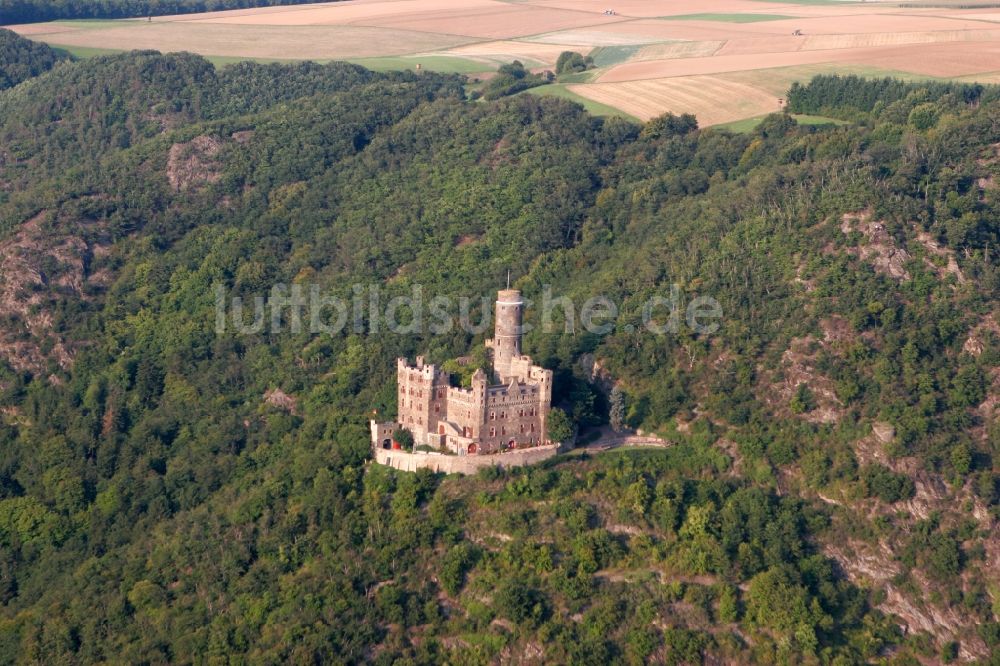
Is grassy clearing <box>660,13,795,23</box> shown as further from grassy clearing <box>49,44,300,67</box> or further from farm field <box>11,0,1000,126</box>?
grassy clearing <box>49,44,300,67</box>

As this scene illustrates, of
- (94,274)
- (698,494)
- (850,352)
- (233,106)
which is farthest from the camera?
(233,106)

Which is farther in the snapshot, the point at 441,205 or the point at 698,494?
the point at 441,205

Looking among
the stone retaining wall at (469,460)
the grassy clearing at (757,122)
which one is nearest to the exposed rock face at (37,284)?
the stone retaining wall at (469,460)

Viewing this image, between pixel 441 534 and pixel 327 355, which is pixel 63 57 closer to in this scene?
pixel 327 355

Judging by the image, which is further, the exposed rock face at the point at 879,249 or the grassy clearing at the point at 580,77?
the grassy clearing at the point at 580,77

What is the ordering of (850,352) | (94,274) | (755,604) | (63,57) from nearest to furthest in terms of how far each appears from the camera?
1. (755,604)
2. (850,352)
3. (94,274)
4. (63,57)

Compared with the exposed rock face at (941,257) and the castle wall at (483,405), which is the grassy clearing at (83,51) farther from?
the exposed rock face at (941,257)

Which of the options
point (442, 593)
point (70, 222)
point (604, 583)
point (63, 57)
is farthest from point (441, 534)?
point (63, 57)

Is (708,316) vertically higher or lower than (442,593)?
higher
